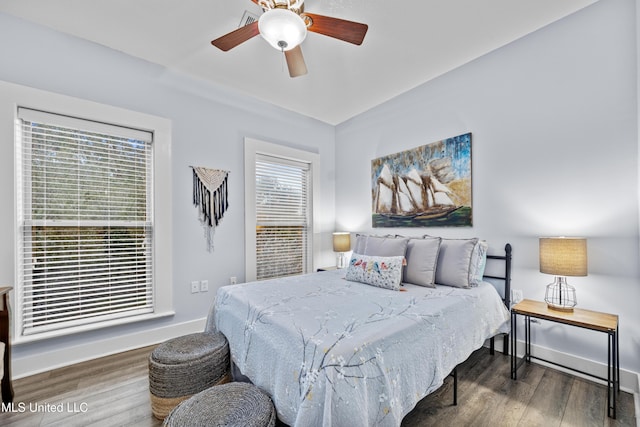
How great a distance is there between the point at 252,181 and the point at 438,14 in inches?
98.1

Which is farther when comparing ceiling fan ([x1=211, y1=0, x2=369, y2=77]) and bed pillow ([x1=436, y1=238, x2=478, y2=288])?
bed pillow ([x1=436, y1=238, x2=478, y2=288])

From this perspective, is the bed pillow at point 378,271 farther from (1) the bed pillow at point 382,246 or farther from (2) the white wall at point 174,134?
(2) the white wall at point 174,134

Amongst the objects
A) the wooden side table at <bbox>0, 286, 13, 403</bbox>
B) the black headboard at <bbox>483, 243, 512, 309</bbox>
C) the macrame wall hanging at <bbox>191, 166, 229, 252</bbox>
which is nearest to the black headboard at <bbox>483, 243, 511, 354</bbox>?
the black headboard at <bbox>483, 243, 512, 309</bbox>

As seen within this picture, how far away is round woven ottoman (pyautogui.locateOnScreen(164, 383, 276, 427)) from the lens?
1.22m

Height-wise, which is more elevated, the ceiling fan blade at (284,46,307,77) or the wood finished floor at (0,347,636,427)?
the ceiling fan blade at (284,46,307,77)

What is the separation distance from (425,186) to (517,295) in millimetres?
1357

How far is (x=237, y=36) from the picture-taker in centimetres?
188

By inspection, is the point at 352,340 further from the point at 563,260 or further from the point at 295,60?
the point at 295,60

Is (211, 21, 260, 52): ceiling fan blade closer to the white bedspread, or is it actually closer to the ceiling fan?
the ceiling fan

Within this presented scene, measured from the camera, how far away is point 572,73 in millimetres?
2205

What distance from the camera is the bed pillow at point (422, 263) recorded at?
8.15ft

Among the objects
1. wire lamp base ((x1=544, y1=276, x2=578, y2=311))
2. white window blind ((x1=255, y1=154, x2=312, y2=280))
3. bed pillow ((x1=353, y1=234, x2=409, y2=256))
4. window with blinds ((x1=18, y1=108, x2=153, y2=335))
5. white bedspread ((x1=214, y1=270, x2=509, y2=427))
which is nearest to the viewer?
white bedspread ((x1=214, y1=270, x2=509, y2=427))

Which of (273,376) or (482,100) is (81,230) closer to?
(273,376)

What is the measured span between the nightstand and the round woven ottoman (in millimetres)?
1881
